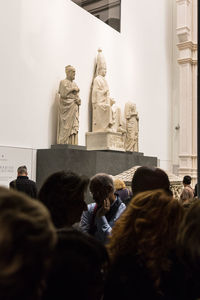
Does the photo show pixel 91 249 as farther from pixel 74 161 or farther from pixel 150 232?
pixel 74 161

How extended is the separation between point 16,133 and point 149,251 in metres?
7.61

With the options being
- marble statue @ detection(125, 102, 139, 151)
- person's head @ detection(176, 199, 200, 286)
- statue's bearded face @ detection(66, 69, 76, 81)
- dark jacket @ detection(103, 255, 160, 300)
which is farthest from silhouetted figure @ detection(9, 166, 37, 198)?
marble statue @ detection(125, 102, 139, 151)

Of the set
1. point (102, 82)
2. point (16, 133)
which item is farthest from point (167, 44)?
point (16, 133)

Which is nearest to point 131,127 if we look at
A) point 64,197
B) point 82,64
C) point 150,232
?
point 82,64

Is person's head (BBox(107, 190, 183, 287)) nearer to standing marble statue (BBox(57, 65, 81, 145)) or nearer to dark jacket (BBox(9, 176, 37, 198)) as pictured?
dark jacket (BBox(9, 176, 37, 198))

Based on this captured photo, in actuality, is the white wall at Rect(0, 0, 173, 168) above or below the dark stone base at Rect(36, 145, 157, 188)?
above

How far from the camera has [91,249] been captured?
145 centimetres

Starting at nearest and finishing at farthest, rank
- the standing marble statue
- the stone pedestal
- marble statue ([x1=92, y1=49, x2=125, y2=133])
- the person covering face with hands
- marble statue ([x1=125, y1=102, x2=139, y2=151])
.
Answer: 1. the person covering face with hands
2. the standing marble statue
3. the stone pedestal
4. marble statue ([x1=92, y1=49, x2=125, y2=133])
5. marble statue ([x1=125, y1=102, x2=139, y2=151])

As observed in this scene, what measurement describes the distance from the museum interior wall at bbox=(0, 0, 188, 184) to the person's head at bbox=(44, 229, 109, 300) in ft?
24.3

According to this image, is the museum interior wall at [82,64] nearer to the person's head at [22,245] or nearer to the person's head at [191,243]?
the person's head at [191,243]

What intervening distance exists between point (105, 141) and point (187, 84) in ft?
21.9

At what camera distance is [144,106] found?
46.5 feet

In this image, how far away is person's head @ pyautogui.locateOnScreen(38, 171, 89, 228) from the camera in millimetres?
2205

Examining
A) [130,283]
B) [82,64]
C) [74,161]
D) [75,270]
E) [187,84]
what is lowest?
[130,283]
